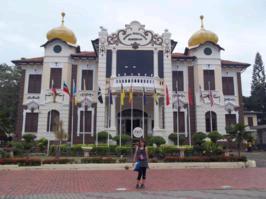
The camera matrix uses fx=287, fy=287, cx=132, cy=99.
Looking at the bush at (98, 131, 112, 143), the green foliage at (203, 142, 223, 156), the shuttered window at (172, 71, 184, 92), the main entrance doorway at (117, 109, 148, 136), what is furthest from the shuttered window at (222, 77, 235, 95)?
the bush at (98, 131, 112, 143)

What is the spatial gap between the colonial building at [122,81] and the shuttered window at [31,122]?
101mm

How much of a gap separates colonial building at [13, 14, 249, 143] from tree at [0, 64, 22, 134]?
5917 millimetres

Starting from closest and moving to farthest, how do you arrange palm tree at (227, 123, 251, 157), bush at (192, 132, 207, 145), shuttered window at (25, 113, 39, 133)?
palm tree at (227, 123, 251, 157) < bush at (192, 132, 207, 145) < shuttered window at (25, 113, 39, 133)

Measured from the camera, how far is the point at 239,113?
30.4m

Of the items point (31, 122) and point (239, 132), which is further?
point (31, 122)

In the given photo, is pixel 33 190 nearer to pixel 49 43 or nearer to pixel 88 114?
pixel 88 114

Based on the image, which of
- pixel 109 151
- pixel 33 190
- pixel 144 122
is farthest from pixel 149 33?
pixel 33 190

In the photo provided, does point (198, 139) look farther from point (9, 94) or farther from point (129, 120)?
point (9, 94)

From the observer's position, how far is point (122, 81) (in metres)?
27.2

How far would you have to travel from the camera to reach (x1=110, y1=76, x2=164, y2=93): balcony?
88.1ft

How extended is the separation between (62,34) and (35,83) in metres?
5.90

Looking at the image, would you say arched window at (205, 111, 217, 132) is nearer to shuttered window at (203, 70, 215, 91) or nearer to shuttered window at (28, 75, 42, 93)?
shuttered window at (203, 70, 215, 91)

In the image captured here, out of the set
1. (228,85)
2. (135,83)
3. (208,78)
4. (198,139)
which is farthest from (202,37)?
(198,139)

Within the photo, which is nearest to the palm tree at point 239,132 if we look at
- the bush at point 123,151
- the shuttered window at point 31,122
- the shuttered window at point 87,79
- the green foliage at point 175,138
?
the bush at point 123,151
